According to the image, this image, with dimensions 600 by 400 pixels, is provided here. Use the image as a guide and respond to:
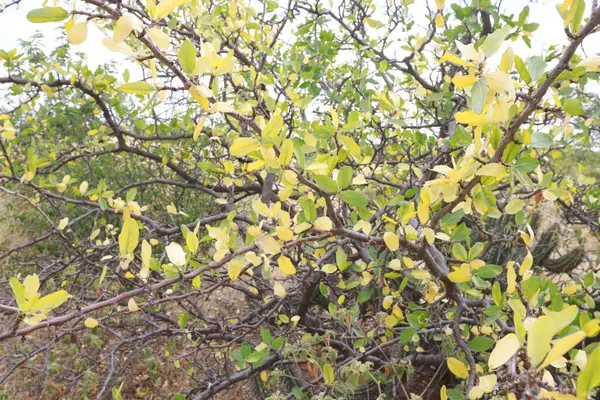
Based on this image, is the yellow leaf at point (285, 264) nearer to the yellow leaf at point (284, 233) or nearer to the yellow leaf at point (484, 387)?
the yellow leaf at point (284, 233)

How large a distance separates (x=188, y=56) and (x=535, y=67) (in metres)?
0.62

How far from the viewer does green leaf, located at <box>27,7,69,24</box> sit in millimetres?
689

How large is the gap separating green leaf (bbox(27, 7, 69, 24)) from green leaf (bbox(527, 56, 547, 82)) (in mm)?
825

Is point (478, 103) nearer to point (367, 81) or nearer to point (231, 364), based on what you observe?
point (367, 81)

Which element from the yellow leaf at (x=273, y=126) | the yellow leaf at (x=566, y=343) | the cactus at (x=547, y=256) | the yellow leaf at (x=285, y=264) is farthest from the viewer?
the cactus at (x=547, y=256)

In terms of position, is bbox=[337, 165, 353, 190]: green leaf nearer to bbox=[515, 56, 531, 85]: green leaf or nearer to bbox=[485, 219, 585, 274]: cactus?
bbox=[515, 56, 531, 85]: green leaf

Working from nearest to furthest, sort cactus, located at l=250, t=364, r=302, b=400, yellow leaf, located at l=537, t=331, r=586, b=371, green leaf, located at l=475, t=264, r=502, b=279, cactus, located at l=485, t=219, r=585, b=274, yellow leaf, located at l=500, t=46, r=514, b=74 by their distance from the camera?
yellow leaf, located at l=537, t=331, r=586, b=371, yellow leaf, located at l=500, t=46, r=514, b=74, green leaf, located at l=475, t=264, r=502, b=279, cactus, located at l=250, t=364, r=302, b=400, cactus, located at l=485, t=219, r=585, b=274

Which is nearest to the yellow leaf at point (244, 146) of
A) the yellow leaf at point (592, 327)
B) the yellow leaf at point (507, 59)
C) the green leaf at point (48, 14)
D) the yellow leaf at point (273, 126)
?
the yellow leaf at point (273, 126)

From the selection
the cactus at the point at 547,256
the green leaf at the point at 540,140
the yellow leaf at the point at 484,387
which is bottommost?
the cactus at the point at 547,256

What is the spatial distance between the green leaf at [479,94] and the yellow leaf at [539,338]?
0.33m

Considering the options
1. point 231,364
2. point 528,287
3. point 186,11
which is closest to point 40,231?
point 231,364

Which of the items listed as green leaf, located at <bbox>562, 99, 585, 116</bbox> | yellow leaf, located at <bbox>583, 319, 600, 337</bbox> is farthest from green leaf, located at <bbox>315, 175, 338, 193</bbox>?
yellow leaf, located at <bbox>583, 319, 600, 337</bbox>

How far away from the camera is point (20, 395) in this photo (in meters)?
3.62

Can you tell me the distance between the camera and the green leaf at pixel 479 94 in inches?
25.4
